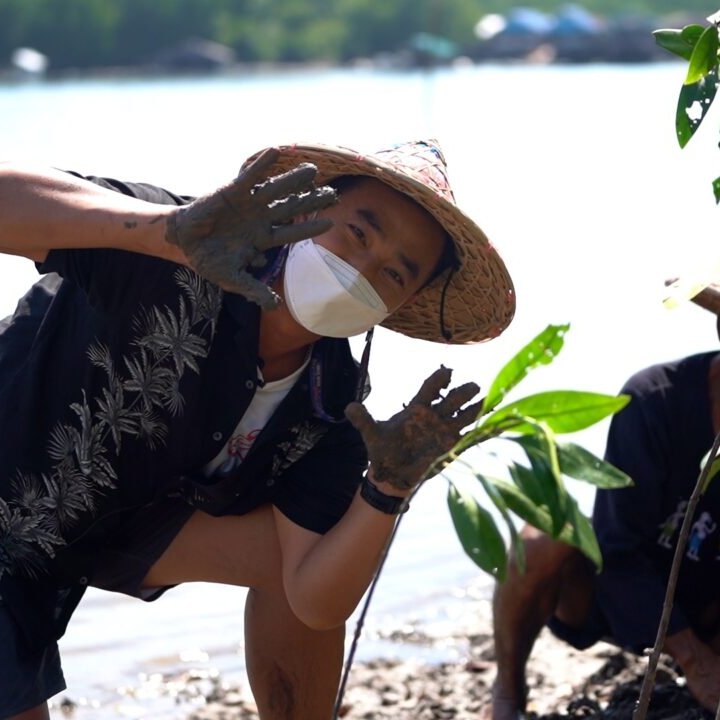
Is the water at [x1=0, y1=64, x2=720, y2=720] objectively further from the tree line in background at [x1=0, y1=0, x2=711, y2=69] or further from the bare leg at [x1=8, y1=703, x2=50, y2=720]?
the tree line in background at [x1=0, y1=0, x2=711, y2=69]

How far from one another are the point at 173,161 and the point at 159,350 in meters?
13.9

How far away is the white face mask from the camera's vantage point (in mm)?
2613

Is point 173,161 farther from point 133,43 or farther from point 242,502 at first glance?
point 133,43

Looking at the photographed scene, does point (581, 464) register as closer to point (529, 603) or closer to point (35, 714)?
point (35, 714)

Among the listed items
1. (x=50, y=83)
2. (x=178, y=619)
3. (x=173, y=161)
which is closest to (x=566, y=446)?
(x=178, y=619)

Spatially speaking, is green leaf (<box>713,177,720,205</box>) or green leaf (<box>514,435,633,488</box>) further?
green leaf (<box>713,177,720,205</box>)

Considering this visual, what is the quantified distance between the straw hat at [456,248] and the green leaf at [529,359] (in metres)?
0.93

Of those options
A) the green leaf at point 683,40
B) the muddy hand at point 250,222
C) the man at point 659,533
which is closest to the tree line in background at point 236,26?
the man at point 659,533

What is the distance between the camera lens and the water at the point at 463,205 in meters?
4.58

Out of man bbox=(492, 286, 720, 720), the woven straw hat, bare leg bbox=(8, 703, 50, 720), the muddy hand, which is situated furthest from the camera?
man bbox=(492, 286, 720, 720)

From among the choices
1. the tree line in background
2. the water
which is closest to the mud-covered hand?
the water

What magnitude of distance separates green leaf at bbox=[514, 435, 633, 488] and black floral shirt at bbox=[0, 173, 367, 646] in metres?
1.12

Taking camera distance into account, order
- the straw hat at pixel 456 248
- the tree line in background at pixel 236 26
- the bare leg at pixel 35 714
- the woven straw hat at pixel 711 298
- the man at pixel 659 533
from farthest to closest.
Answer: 1. the tree line in background at pixel 236 26
2. the man at pixel 659 533
3. the woven straw hat at pixel 711 298
4. the bare leg at pixel 35 714
5. the straw hat at pixel 456 248

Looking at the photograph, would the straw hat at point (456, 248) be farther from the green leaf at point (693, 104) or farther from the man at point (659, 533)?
the green leaf at point (693, 104)
